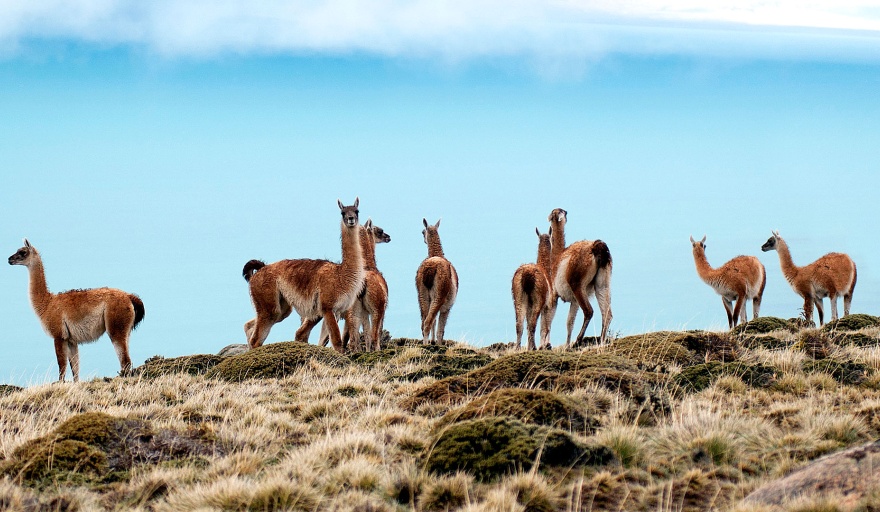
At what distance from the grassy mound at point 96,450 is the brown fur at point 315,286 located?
7120 mm

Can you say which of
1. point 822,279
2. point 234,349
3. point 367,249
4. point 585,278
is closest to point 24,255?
point 234,349

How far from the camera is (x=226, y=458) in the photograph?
26.3 feet

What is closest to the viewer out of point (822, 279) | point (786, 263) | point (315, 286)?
point (315, 286)

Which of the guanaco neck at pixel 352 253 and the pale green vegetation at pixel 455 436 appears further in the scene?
the guanaco neck at pixel 352 253

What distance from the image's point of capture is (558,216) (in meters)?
20.0

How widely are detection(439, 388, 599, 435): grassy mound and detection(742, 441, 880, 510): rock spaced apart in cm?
232

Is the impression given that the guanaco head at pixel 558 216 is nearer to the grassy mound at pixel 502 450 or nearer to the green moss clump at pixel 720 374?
the green moss clump at pixel 720 374

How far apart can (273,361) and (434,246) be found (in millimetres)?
6756

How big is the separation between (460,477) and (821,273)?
67.7 ft

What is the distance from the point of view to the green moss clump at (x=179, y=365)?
15578mm

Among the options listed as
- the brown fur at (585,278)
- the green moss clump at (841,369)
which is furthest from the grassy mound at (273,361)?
the green moss clump at (841,369)

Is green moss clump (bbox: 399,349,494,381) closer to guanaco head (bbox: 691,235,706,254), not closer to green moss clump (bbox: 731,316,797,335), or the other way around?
green moss clump (bbox: 731,316,797,335)

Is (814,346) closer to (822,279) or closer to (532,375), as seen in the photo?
(532,375)

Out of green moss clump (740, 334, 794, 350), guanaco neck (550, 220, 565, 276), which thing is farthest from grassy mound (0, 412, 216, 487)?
guanaco neck (550, 220, 565, 276)
